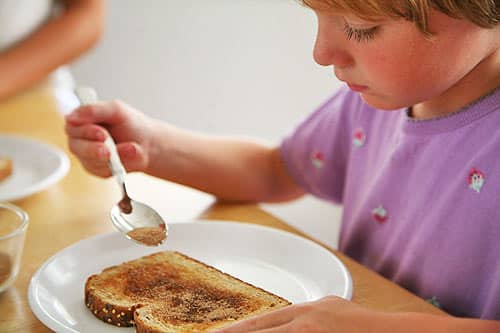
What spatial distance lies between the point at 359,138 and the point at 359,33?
0.34 m

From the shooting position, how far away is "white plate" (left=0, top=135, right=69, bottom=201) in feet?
3.64

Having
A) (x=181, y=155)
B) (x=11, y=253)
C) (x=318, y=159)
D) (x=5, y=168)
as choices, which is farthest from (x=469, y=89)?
(x=5, y=168)

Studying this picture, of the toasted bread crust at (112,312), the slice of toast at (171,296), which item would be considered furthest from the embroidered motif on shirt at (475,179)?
the toasted bread crust at (112,312)

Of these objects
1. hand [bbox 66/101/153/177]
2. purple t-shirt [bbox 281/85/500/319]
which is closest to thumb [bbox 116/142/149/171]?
Answer: hand [bbox 66/101/153/177]

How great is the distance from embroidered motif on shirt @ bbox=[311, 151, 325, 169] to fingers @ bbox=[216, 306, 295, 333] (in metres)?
0.48

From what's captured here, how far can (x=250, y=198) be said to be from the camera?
111 cm

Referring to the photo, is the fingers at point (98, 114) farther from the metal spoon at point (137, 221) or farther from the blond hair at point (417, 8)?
the blond hair at point (417, 8)

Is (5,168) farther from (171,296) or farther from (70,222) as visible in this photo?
(171,296)

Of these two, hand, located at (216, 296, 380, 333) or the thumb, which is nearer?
hand, located at (216, 296, 380, 333)

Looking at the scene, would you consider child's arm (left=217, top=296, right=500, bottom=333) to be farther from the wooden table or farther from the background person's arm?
the background person's arm

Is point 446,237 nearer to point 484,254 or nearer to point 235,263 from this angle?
point 484,254

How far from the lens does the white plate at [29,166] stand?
3.64 ft

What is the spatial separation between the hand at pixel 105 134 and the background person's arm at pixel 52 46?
1.76ft

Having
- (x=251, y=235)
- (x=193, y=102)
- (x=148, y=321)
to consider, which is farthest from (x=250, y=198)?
(x=193, y=102)
